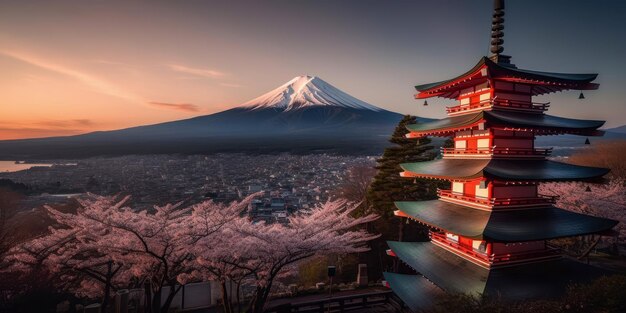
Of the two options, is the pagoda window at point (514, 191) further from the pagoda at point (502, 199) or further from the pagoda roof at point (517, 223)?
the pagoda roof at point (517, 223)

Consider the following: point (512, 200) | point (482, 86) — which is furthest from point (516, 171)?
point (482, 86)

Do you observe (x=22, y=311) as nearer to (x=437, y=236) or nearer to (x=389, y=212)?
(x=437, y=236)

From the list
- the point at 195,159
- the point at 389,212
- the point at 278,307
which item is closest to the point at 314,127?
the point at 195,159

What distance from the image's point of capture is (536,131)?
35.2 feet

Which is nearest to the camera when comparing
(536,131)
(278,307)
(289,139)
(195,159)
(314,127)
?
(536,131)

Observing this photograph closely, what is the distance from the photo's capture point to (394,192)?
2403cm

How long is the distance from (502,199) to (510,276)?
2555 millimetres

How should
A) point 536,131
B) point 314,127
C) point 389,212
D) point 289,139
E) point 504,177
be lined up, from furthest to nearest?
1. point 314,127
2. point 289,139
3. point 389,212
4. point 536,131
5. point 504,177

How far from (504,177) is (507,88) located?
3915mm

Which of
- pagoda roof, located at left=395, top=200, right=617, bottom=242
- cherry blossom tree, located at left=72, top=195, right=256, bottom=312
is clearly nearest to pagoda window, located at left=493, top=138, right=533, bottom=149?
pagoda roof, located at left=395, top=200, right=617, bottom=242

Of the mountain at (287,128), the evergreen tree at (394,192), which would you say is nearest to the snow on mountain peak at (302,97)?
the mountain at (287,128)

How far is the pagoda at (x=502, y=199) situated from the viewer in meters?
9.59

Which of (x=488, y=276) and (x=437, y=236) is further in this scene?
(x=437, y=236)

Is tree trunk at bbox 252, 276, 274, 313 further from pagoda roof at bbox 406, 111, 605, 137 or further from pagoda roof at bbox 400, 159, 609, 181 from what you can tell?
pagoda roof at bbox 406, 111, 605, 137
